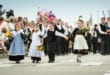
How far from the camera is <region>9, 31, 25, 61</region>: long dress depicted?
728 inches

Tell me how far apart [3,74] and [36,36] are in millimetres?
6049

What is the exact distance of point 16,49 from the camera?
1847 cm

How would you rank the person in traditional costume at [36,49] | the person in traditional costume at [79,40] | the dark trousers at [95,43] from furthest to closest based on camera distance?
the dark trousers at [95,43]
the person in traditional costume at [36,49]
the person in traditional costume at [79,40]

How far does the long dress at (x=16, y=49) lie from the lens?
1848cm

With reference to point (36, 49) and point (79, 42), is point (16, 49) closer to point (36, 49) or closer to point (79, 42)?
point (36, 49)

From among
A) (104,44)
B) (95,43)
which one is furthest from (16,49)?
(95,43)

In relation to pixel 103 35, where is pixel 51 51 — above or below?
below

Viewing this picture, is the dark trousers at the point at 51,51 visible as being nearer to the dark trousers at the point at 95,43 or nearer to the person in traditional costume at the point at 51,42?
the person in traditional costume at the point at 51,42

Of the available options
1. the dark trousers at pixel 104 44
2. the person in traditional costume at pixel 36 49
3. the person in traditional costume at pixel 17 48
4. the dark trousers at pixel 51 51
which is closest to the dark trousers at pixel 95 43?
the dark trousers at pixel 104 44

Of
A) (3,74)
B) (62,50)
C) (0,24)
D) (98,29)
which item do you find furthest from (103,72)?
(62,50)

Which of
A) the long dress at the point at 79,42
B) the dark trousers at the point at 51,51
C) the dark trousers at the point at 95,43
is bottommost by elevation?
the dark trousers at the point at 95,43

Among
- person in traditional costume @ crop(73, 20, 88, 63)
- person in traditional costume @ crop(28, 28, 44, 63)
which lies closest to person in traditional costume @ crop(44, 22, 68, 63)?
person in traditional costume @ crop(28, 28, 44, 63)

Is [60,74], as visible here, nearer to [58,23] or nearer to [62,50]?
[58,23]

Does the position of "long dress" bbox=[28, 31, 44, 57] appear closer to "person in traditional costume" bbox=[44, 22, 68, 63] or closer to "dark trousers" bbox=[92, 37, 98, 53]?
"person in traditional costume" bbox=[44, 22, 68, 63]
